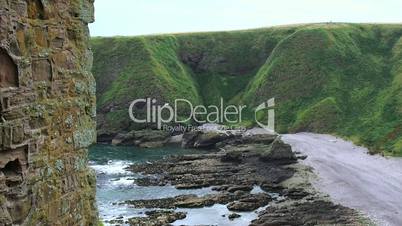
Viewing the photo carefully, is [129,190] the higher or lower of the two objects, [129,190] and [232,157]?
the lower

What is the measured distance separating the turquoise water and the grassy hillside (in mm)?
22085

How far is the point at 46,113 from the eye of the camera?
339 inches

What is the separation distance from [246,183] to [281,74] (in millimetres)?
67552

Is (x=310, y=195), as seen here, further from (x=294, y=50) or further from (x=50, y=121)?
(x=294, y=50)

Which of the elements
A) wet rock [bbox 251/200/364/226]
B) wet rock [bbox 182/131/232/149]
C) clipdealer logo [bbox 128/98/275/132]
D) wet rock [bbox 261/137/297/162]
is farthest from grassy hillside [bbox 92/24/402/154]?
wet rock [bbox 251/200/364/226]

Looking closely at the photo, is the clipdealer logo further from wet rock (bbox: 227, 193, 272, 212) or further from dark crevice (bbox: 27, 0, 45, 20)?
dark crevice (bbox: 27, 0, 45, 20)

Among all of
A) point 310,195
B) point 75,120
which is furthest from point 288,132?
point 75,120

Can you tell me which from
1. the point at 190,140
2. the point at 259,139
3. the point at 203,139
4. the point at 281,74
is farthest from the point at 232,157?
the point at 281,74

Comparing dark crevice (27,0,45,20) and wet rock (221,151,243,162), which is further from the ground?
dark crevice (27,0,45,20)

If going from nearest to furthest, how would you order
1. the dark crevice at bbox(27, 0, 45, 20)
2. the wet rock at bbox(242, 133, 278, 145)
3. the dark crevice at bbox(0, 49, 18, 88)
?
the dark crevice at bbox(0, 49, 18, 88) → the dark crevice at bbox(27, 0, 45, 20) → the wet rock at bbox(242, 133, 278, 145)

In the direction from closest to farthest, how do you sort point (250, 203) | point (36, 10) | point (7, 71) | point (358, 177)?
1. point (7, 71)
2. point (36, 10)
3. point (250, 203)
4. point (358, 177)

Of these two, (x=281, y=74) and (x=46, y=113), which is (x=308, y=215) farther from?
(x=281, y=74)

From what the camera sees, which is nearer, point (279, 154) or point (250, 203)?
point (250, 203)

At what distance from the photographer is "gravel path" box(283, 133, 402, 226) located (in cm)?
5453
